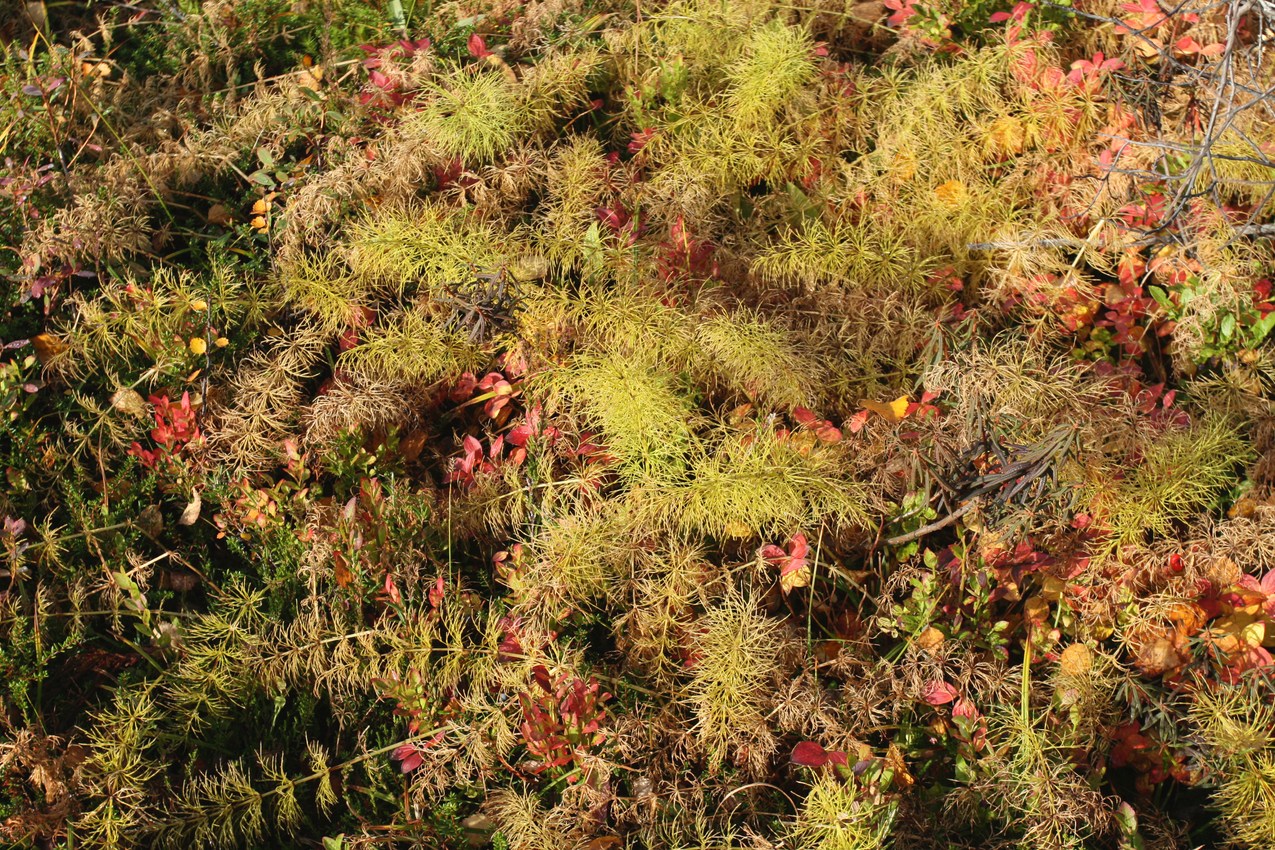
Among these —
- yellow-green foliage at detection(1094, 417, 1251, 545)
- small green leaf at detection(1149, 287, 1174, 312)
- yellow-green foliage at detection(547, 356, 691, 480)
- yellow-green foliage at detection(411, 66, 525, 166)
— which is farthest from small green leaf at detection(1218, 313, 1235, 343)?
yellow-green foliage at detection(411, 66, 525, 166)

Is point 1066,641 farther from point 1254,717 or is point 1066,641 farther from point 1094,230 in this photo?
point 1094,230

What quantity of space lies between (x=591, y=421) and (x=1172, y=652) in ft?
4.60

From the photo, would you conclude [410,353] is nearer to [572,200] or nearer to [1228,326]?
[572,200]

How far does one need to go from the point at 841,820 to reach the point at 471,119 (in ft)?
6.59

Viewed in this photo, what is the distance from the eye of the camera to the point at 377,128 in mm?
3172

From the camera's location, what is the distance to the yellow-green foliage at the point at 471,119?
9.61 ft

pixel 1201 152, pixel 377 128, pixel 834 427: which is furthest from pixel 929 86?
pixel 377 128

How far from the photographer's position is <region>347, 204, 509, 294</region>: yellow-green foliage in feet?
9.07

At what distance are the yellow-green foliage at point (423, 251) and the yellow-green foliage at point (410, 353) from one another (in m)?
0.12

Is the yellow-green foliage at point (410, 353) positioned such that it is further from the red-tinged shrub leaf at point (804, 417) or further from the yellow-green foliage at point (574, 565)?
the red-tinged shrub leaf at point (804, 417)

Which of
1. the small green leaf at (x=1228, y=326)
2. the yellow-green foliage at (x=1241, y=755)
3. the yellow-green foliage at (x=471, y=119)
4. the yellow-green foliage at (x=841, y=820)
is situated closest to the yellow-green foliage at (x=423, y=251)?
the yellow-green foliage at (x=471, y=119)

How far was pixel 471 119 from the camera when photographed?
293 centimetres

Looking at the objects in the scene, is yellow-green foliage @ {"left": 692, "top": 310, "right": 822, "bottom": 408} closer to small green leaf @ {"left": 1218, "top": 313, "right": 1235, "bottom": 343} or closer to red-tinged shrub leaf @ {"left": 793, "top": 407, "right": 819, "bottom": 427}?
red-tinged shrub leaf @ {"left": 793, "top": 407, "right": 819, "bottom": 427}

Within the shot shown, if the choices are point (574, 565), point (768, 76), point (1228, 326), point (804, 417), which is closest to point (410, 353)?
point (574, 565)
